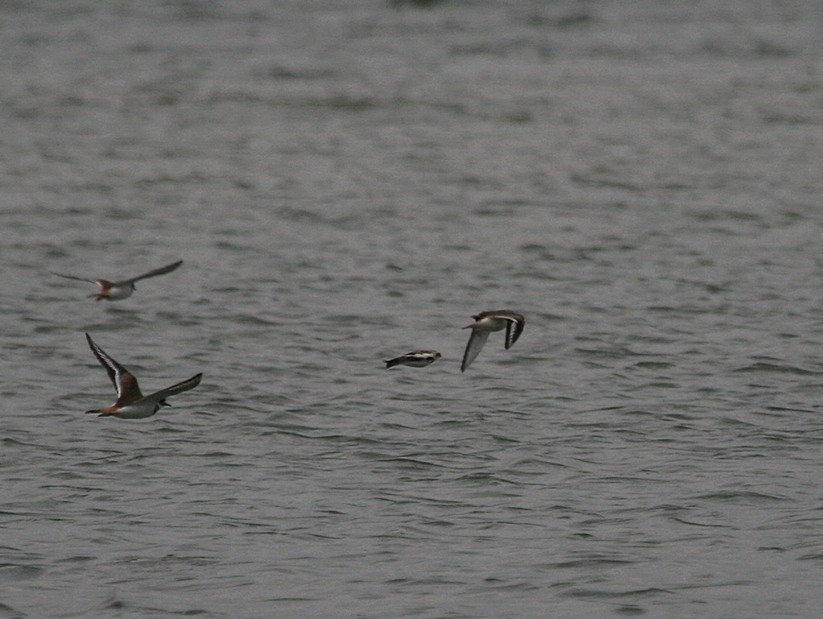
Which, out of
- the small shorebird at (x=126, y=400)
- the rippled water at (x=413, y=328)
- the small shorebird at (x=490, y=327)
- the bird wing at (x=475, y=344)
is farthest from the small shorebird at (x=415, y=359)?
the small shorebird at (x=126, y=400)

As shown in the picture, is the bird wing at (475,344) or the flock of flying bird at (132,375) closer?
the flock of flying bird at (132,375)

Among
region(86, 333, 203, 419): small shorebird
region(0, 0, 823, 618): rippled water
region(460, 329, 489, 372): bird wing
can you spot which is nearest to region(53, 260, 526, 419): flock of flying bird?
region(86, 333, 203, 419): small shorebird

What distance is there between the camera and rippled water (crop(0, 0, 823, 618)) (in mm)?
10344

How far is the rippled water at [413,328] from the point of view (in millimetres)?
10344

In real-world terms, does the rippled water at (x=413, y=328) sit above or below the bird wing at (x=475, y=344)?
below

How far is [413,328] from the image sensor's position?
16531 mm

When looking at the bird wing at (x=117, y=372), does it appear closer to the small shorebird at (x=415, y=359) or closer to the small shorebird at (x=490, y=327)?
the small shorebird at (x=415, y=359)

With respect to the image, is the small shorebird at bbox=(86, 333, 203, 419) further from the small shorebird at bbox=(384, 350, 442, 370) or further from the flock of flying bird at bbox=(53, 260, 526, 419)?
the small shorebird at bbox=(384, 350, 442, 370)

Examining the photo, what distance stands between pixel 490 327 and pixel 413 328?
4.03 m

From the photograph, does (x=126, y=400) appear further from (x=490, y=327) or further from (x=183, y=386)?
(x=490, y=327)

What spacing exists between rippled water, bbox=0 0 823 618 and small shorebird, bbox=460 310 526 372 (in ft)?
2.16

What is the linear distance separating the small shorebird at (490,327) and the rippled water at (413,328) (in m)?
0.66

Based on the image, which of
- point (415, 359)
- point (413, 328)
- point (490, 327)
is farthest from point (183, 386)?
point (413, 328)

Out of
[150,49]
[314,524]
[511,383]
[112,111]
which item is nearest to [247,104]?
[112,111]
